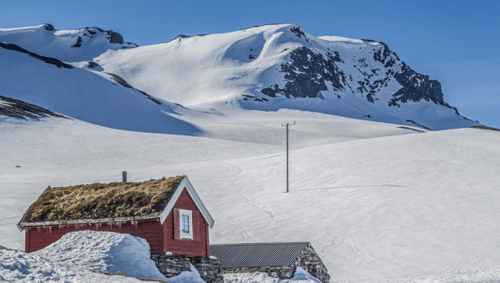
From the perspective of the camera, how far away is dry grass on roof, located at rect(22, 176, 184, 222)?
17125 millimetres

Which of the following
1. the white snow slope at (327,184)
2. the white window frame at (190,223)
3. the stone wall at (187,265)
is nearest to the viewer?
the stone wall at (187,265)

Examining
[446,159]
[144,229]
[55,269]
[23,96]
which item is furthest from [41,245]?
[23,96]

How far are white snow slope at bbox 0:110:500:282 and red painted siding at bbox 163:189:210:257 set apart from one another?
319 inches

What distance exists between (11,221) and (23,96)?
3455 inches

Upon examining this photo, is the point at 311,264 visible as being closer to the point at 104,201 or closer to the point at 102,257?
the point at 104,201

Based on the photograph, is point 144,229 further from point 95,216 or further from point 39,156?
point 39,156

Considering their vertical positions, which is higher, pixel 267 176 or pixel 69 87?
pixel 69 87

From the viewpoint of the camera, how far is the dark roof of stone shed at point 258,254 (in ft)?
72.0

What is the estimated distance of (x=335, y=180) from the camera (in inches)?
1646

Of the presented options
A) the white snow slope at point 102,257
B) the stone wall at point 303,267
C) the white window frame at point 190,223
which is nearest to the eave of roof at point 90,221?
the white snow slope at point 102,257

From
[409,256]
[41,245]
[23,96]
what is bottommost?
[409,256]

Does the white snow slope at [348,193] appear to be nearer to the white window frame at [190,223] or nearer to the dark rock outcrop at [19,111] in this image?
the white window frame at [190,223]

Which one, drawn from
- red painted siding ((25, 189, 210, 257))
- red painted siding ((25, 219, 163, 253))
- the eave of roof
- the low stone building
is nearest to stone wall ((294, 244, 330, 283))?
the low stone building

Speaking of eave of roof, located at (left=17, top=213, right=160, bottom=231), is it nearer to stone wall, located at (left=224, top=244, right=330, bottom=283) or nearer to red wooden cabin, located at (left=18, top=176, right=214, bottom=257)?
red wooden cabin, located at (left=18, top=176, right=214, bottom=257)
